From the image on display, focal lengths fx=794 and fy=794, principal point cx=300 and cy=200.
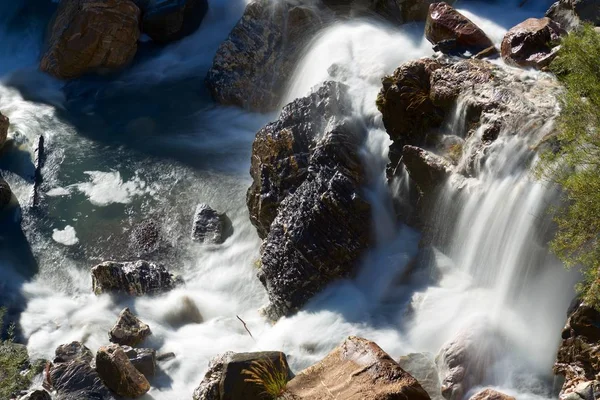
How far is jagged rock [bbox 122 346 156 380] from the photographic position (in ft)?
43.9

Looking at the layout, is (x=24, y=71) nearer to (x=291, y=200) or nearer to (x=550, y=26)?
(x=291, y=200)

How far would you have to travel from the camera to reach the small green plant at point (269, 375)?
36.7 feet

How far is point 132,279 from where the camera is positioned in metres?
15.6

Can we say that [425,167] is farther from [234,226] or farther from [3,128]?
[3,128]

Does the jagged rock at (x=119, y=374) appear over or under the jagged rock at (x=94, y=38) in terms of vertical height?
under

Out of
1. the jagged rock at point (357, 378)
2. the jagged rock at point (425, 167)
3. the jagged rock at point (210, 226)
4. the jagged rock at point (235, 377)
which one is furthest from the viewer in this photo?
the jagged rock at point (210, 226)

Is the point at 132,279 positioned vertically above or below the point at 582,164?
below

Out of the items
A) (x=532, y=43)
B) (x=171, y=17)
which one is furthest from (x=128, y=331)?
(x=171, y=17)

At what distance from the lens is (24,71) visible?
2511 centimetres

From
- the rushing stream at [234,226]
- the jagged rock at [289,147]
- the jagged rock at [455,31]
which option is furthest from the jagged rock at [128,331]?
the jagged rock at [455,31]

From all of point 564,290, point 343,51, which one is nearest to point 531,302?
point 564,290

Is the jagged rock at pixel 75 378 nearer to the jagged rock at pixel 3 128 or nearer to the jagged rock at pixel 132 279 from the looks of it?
the jagged rock at pixel 132 279

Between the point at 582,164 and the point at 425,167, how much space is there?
12.3 ft

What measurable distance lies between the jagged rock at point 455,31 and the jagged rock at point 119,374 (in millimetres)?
8544
